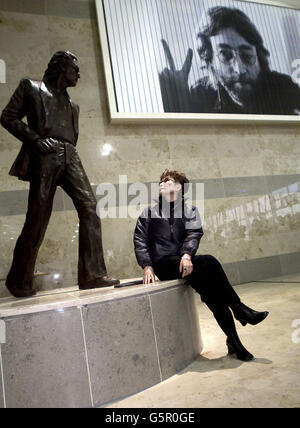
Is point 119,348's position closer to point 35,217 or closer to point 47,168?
point 35,217

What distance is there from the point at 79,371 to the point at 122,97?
499 centimetres

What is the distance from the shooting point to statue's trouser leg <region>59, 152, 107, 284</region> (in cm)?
295

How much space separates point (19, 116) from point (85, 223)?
1149mm

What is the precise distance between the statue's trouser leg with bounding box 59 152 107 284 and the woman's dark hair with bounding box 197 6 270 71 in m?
4.83

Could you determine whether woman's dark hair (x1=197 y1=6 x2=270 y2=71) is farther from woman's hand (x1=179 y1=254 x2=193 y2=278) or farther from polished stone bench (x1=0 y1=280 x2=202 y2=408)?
polished stone bench (x1=0 y1=280 x2=202 y2=408)

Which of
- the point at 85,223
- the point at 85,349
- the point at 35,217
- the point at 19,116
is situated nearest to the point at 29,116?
the point at 19,116

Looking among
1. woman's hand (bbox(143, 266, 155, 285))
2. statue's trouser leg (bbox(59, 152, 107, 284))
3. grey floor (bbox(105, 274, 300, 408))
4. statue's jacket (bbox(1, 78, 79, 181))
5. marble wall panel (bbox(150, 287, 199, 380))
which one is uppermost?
statue's jacket (bbox(1, 78, 79, 181))

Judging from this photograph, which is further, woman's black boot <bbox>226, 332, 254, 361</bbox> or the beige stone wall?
the beige stone wall

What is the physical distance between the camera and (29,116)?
2938mm

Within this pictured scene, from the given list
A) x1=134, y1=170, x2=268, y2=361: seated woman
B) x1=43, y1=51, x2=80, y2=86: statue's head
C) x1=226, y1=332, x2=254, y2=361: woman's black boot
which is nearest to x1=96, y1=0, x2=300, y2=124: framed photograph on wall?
x1=43, y1=51, x2=80, y2=86: statue's head

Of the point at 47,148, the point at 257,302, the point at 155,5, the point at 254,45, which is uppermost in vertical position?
the point at 155,5

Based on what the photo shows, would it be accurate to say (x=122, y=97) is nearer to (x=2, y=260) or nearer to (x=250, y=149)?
(x=250, y=149)

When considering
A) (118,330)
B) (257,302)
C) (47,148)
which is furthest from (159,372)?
(257,302)
